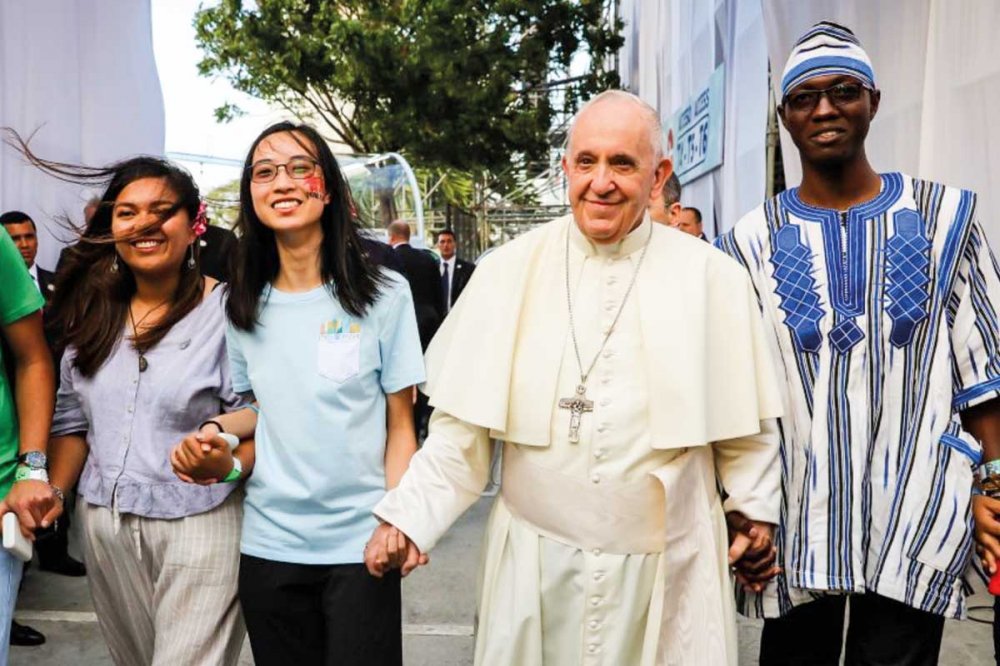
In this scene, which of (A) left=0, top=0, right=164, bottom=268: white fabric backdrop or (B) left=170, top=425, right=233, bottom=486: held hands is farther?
(A) left=0, top=0, right=164, bottom=268: white fabric backdrop

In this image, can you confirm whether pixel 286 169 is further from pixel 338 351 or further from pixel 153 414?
pixel 153 414

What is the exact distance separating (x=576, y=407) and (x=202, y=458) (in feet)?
2.82

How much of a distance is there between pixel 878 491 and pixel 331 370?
134 centimetres

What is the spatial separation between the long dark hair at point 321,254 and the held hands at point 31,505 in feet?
2.01

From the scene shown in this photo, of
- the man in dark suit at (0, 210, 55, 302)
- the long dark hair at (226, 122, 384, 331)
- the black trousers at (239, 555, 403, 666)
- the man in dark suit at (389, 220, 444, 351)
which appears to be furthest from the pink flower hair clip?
the man in dark suit at (389, 220, 444, 351)

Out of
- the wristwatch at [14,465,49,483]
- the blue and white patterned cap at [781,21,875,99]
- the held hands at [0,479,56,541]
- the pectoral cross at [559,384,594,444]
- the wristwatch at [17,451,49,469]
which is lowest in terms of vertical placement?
the held hands at [0,479,56,541]

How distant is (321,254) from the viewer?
2473 mm

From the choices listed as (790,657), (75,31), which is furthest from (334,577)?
(75,31)

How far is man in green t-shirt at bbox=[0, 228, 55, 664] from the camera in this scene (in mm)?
2252

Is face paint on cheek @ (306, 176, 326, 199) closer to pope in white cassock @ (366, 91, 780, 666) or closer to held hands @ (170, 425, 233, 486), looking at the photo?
pope in white cassock @ (366, 91, 780, 666)

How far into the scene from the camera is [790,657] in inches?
96.0

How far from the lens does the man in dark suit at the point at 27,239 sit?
473 cm

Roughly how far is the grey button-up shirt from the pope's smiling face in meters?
1.00

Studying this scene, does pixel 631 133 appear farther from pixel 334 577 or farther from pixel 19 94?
pixel 19 94
